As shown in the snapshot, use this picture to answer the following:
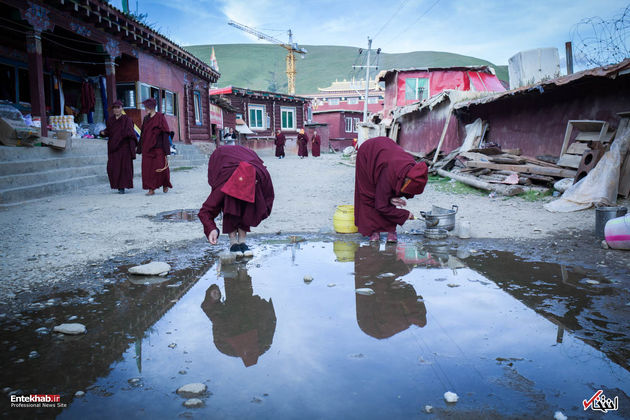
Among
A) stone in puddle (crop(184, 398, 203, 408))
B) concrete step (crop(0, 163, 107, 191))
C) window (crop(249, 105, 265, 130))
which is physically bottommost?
stone in puddle (crop(184, 398, 203, 408))

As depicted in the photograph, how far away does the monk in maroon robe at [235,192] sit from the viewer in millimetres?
3598

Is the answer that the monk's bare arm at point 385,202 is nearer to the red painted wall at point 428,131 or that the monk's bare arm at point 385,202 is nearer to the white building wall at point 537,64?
the white building wall at point 537,64

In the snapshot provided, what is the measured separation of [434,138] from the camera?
1358 cm

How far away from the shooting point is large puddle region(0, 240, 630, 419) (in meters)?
1.75

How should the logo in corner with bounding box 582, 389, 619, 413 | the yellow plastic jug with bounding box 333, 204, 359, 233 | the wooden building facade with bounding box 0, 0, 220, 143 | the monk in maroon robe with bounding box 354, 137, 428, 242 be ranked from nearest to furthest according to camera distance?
the logo in corner with bounding box 582, 389, 619, 413 → the monk in maroon robe with bounding box 354, 137, 428, 242 → the yellow plastic jug with bounding box 333, 204, 359, 233 → the wooden building facade with bounding box 0, 0, 220, 143

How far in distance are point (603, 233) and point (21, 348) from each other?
15.9ft

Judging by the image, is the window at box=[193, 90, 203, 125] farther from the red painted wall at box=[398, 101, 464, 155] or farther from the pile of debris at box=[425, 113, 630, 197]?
the pile of debris at box=[425, 113, 630, 197]

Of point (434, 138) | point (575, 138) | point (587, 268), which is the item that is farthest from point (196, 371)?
point (434, 138)

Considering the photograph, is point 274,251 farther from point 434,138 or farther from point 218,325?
point 434,138

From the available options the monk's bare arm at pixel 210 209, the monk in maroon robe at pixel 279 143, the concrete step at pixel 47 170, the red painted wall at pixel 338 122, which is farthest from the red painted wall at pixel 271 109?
the monk's bare arm at pixel 210 209

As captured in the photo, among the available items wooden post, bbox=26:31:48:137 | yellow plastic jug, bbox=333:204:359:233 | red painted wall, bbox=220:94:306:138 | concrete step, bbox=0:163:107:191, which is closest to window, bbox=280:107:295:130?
red painted wall, bbox=220:94:306:138

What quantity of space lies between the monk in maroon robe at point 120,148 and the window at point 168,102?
7.89m

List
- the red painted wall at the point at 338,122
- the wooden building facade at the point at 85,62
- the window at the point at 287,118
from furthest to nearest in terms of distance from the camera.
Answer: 1. the red painted wall at the point at 338,122
2. the window at the point at 287,118
3. the wooden building facade at the point at 85,62

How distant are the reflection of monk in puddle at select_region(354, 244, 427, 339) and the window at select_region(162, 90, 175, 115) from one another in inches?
525
